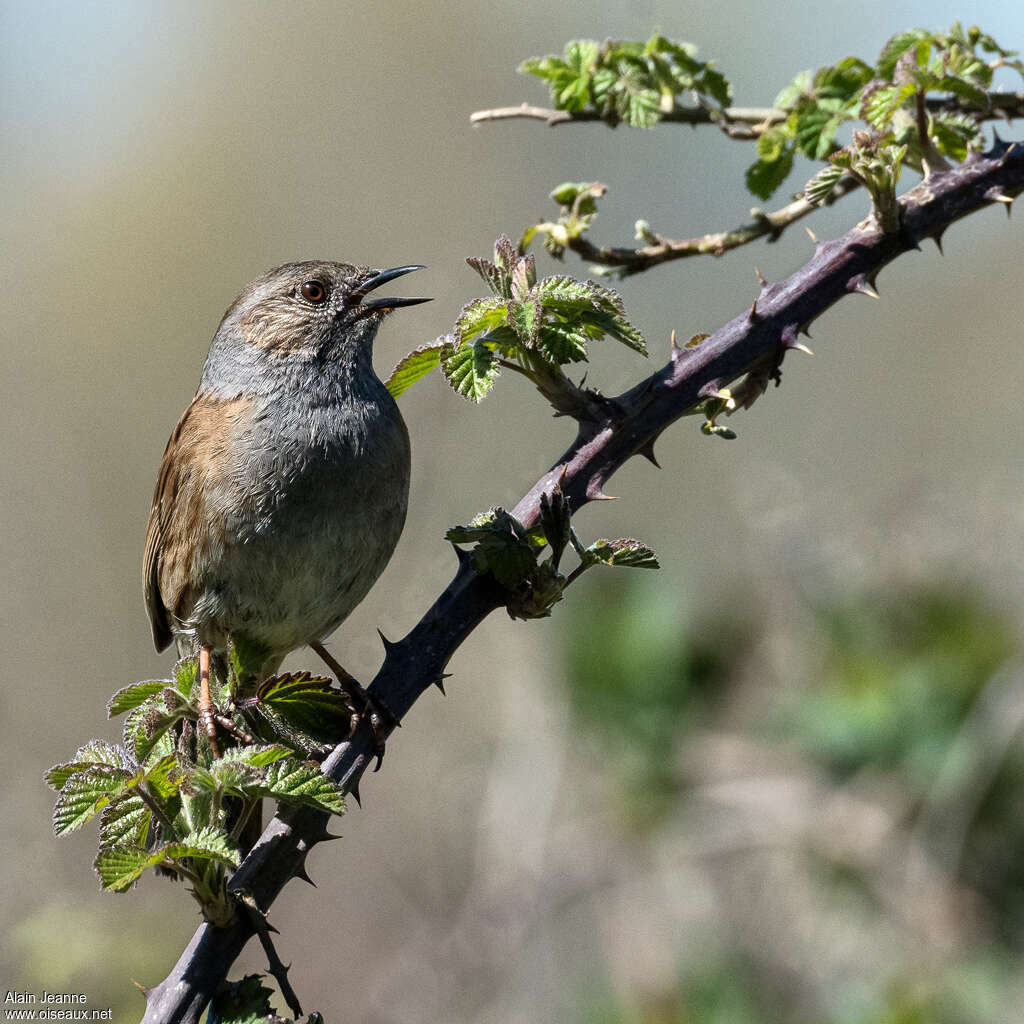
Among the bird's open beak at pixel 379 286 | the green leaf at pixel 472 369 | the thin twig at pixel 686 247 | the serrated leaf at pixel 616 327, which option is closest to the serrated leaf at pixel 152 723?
the green leaf at pixel 472 369

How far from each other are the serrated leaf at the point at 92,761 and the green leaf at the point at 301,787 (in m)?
0.29

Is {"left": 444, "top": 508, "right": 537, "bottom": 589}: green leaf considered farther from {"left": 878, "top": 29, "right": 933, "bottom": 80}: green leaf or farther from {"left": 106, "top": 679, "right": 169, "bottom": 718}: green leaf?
{"left": 878, "top": 29, "right": 933, "bottom": 80}: green leaf

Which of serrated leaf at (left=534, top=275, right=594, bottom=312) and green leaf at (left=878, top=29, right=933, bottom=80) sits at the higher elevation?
green leaf at (left=878, top=29, right=933, bottom=80)

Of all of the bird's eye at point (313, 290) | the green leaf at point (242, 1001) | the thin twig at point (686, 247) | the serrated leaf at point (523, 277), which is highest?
the bird's eye at point (313, 290)

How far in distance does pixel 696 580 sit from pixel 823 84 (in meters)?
2.48

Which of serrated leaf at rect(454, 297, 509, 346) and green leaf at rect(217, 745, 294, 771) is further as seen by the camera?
serrated leaf at rect(454, 297, 509, 346)

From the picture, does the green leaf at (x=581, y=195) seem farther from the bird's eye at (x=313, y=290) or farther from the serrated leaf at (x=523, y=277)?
the bird's eye at (x=313, y=290)

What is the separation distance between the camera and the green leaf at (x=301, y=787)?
2150 mm

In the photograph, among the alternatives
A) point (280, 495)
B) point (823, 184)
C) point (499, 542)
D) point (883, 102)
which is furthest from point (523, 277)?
point (280, 495)

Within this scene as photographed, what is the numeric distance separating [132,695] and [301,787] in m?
0.57

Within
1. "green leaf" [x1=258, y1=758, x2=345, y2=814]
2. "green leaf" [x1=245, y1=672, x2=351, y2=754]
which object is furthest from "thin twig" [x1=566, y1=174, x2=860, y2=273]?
"green leaf" [x1=258, y1=758, x2=345, y2=814]

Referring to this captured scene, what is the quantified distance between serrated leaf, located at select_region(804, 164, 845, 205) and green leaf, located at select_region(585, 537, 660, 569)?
1095 millimetres

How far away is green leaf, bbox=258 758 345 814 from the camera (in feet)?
7.06

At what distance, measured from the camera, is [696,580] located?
206 inches
